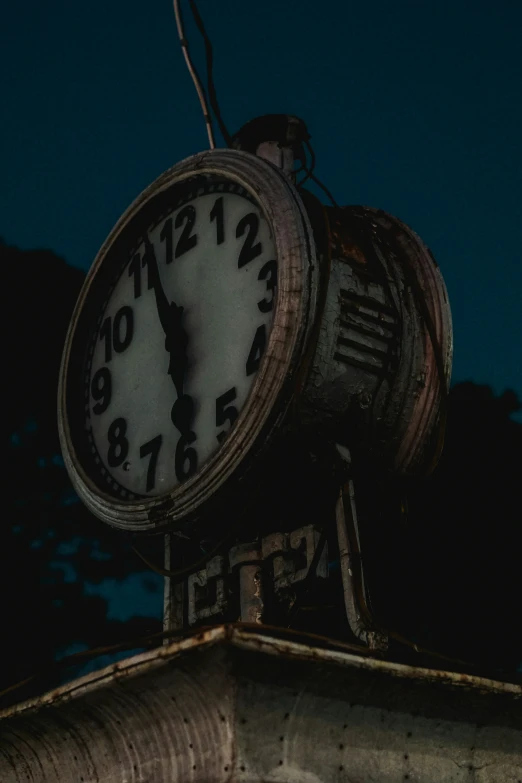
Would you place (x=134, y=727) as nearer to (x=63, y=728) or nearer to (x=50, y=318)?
(x=63, y=728)

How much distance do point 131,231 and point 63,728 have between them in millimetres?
1710

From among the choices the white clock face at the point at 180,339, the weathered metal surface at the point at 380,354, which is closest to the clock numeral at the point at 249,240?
the white clock face at the point at 180,339

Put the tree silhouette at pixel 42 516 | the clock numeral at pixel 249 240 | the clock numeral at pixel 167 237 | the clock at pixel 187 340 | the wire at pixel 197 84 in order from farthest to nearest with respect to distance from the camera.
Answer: the tree silhouette at pixel 42 516 → the wire at pixel 197 84 → the clock numeral at pixel 167 237 → the clock numeral at pixel 249 240 → the clock at pixel 187 340

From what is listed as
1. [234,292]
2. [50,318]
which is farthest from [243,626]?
[50,318]

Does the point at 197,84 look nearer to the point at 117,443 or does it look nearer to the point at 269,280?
the point at 269,280

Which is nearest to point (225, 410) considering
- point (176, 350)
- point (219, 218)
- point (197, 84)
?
point (176, 350)

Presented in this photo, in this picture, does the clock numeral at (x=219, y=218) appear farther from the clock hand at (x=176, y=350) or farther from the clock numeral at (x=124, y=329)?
the clock numeral at (x=124, y=329)

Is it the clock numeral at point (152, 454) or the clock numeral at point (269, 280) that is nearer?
the clock numeral at point (269, 280)

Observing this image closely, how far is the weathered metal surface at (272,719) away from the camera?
193cm

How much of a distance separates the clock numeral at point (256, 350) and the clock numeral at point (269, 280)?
5 centimetres

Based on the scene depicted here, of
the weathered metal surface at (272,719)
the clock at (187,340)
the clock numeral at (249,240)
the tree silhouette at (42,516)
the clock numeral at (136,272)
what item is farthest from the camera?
the tree silhouette at (42,516)

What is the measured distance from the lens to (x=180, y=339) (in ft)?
10.3

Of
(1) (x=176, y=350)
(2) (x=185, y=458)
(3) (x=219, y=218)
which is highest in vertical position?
(3) (x=219, y=218)

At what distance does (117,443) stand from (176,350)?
358 mm
